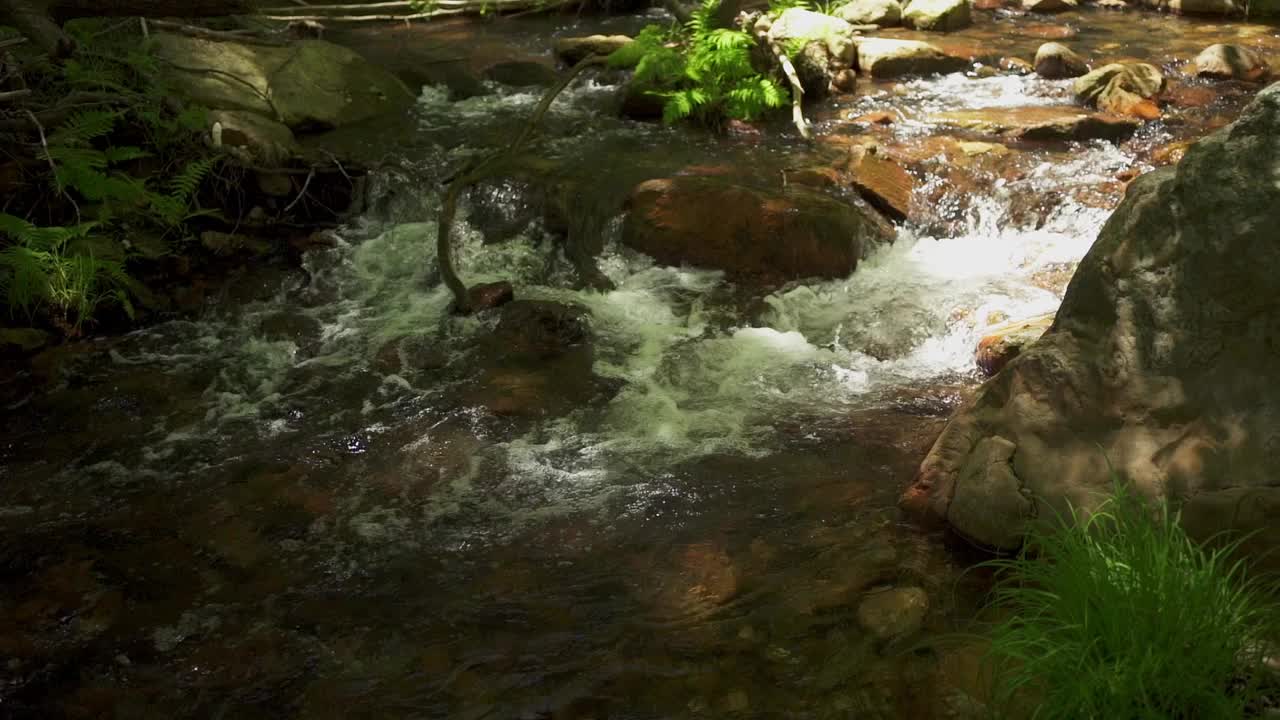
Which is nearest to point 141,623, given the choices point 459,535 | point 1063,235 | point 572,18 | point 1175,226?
point 459,535

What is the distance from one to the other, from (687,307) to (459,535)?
284cm

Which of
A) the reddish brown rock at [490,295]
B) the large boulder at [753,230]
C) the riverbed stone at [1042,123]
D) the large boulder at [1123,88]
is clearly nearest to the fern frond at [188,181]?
the reddish brown rock at [490,295]

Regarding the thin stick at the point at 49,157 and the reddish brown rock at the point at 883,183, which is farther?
the reddish brown rock at the point at 883,183

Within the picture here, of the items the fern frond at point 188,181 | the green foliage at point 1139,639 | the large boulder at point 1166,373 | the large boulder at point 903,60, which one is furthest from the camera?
the large boulder at point 903,60

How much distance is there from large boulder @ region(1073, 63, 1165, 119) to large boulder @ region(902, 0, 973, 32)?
10.0ft

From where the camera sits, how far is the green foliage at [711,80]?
30.8 ft

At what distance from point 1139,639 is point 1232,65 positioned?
30.9 ft

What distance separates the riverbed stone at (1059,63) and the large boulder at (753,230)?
408 centimetres

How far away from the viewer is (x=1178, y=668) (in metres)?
2.79

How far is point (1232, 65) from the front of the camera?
10.2 metres

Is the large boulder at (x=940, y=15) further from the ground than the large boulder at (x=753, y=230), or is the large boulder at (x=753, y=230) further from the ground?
the large boulder at (x=940, y=15)

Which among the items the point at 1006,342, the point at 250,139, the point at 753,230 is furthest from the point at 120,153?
the point at 1006,342

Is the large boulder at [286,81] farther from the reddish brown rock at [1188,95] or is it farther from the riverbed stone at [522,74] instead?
the reddish brown rock at [1188,95]

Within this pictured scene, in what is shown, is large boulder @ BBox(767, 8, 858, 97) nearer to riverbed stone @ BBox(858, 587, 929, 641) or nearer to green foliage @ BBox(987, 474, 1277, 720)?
riverbed stone @ BBox(858, 587, 929, 641)
